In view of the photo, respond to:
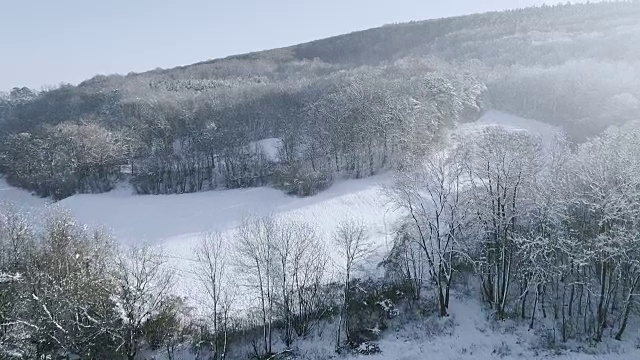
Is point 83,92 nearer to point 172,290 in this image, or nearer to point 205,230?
point 205,230

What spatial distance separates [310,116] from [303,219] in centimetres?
2085

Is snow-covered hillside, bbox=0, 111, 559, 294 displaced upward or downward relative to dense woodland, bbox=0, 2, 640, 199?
downward

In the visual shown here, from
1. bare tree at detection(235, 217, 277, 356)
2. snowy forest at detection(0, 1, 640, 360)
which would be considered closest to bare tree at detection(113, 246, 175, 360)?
snowy forest at detection(0, 1, 640, 360)

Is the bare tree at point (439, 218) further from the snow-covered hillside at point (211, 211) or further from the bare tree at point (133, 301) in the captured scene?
the bare tree at point (133, 301)

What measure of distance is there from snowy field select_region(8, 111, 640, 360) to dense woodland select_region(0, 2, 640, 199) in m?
3.20

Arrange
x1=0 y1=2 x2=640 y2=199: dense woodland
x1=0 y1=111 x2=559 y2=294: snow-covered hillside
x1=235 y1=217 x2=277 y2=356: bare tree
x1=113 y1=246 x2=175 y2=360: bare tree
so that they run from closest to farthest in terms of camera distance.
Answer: x1=113 y1=246 x2=175 y2=360: bare tree < x1=235 y1=217 x2=277 y2=356: bare tree < x1=0 y1=111 x2=559 y2=294: snow-covered hillside < x1=0 y1=2 x2=640 y2=199: dense woodland

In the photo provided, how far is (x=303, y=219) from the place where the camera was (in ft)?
121

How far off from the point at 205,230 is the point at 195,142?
22.7m

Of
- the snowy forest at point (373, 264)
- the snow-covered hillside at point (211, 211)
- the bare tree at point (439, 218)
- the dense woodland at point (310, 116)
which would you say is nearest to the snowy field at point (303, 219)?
the snow-covered hillside at point (211, 211)

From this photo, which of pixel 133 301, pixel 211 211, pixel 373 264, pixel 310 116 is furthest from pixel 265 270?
pixel 310 116

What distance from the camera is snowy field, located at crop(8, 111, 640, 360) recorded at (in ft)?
76.9

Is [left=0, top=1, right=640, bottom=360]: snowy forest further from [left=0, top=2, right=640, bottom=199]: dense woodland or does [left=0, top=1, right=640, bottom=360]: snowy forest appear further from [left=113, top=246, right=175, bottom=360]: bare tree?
[left=0, top=2, right=640, bottom=199]: dense woodland

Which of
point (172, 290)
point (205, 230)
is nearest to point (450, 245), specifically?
point (172, 290)

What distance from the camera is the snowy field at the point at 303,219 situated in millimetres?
23453
